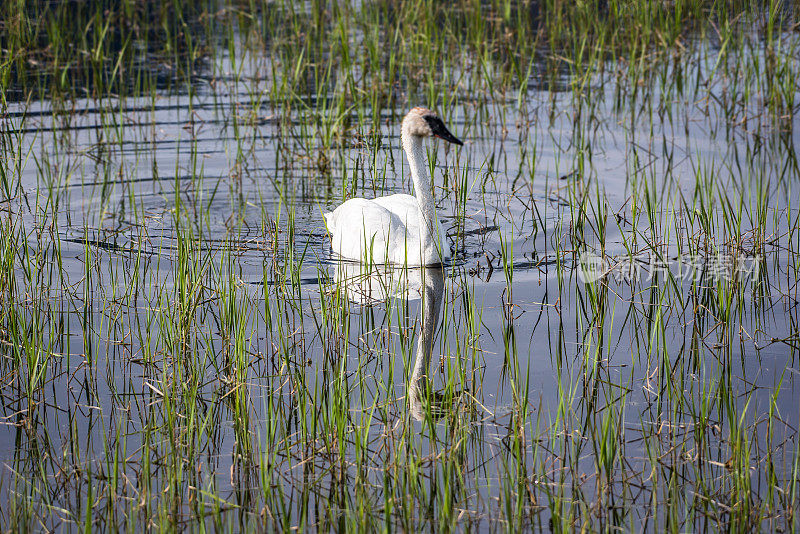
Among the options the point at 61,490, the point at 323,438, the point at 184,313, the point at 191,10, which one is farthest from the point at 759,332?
the point at 191,10

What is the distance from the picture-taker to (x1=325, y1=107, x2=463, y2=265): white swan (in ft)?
20.5

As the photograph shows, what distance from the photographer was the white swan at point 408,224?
20.5ft

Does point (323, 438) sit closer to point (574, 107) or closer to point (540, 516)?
point (540, 516)

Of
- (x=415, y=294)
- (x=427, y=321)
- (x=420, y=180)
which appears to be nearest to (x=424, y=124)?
(x=420, y=180)

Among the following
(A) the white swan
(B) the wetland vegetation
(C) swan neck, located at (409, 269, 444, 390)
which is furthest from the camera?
(A) the white swan

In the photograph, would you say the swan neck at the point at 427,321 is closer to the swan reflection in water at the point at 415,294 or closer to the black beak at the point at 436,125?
the swan reflection in water at the point at 415,294

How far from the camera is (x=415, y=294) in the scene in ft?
19.2

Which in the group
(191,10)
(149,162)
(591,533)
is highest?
(191,10)

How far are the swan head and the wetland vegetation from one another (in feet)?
1.25

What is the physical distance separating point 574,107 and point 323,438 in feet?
19.8

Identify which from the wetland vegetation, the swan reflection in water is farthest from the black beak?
the swan reflection in water

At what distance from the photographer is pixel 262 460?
3.41 metres

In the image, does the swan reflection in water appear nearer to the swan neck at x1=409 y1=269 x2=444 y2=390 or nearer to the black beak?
the swan neck at x1=409 y1=269 x2=444 y2=390

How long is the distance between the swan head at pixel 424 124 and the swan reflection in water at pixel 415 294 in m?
0.87
